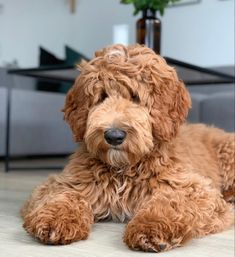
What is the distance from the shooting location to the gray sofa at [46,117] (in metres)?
3.60

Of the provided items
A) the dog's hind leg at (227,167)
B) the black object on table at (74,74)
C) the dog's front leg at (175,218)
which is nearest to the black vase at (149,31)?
the black object on table at (74,74)

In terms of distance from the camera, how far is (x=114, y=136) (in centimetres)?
136

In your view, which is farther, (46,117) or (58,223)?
(46,117)

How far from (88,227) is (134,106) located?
0.38 m

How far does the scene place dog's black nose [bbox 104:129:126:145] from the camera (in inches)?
53.5

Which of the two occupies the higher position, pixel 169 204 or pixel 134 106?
pixel 134 106

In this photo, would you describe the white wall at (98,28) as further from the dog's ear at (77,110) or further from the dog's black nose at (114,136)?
the dog's black nose at (114,136)

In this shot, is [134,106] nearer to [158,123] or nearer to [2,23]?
[158,123]

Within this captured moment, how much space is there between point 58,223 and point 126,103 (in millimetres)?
401

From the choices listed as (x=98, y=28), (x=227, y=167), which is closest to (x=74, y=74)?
(x=227, y=167)

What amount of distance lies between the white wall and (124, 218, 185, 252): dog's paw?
3.58 metres

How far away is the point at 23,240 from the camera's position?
54.7 inches

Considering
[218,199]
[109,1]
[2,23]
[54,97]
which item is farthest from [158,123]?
[2,23]

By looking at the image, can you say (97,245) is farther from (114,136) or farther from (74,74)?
(74,74)
